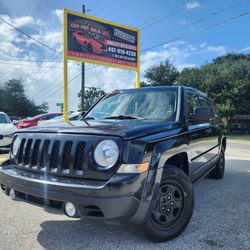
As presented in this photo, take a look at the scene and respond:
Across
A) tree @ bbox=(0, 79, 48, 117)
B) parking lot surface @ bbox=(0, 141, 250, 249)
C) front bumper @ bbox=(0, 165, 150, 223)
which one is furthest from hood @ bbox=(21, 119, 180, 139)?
tree @ bbox=(0, 79, 48, 117)

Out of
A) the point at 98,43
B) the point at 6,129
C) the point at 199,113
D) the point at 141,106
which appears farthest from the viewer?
the point at 98,43

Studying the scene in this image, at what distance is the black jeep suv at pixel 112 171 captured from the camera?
2920 mm

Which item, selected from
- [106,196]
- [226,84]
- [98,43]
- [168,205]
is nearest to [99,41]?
[98,43]

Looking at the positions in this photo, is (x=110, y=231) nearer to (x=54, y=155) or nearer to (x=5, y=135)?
(x=54, y=155)

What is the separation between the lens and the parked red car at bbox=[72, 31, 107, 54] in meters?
13.0

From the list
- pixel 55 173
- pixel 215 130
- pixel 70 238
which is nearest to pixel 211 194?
pixel 215 130

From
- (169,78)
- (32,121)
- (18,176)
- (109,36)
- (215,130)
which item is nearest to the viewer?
(18,176)

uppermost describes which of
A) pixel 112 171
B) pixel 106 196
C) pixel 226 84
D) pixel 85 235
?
pixel 226 84

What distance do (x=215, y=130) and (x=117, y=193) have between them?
3.54 meters

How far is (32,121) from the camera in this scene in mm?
15141

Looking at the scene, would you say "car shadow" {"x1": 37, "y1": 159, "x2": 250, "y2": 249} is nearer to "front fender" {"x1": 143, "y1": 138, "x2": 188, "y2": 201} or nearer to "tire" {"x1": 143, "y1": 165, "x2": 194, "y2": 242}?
"tire" {"x1": 143, "y1": 165, "x2": 194, "y2": 242}

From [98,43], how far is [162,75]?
27.0 meters

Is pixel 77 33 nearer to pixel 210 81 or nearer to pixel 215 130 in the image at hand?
pixel 215 130

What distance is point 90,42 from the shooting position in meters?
13.5
